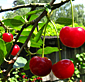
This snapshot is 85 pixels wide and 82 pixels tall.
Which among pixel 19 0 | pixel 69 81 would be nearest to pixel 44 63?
pixel 69 81

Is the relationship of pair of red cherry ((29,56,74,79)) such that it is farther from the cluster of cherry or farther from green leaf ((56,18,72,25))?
green leaf ((56,18,72,25))

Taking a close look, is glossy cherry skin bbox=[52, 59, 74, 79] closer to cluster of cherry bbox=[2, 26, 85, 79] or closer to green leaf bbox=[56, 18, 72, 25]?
cluster of cherry bbox=[2, 26, 85, 79]

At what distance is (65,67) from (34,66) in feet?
0.36

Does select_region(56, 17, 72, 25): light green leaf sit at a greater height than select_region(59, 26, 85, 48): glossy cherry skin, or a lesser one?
greater

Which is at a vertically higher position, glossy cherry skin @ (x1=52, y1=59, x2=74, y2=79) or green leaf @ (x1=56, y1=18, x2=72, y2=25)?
green leaf @ (x1=56, y1=18, x2=72, y2=25)

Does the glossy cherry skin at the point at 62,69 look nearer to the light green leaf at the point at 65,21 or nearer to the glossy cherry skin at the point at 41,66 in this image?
the glossy cherry skin at the point at 41,66

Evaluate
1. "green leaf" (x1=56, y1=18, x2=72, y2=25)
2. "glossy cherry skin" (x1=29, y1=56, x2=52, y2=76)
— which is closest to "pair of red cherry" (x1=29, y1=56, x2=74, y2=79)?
"glossy cherry skin" (x1=29, y1=56, x2=52, y2=76)

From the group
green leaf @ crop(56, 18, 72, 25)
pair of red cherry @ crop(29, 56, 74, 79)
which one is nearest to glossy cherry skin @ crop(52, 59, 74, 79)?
pair of red cherry @ crop(29, 56, 74, 79)

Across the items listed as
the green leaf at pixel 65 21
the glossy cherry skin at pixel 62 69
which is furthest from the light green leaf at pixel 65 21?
the glossy cherry skin at pixel 62 69

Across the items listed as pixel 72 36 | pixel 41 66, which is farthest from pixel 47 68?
pixel 72 36

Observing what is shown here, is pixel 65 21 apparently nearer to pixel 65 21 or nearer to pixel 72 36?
pixel 65 21

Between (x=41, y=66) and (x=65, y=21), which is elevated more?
(x=65, y=21)

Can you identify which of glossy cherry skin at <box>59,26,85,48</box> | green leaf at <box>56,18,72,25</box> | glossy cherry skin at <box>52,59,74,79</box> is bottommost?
glossy cherry skin at <box>52,59,74,79</box>

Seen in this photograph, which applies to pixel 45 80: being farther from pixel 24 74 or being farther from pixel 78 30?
pixel 78 30
